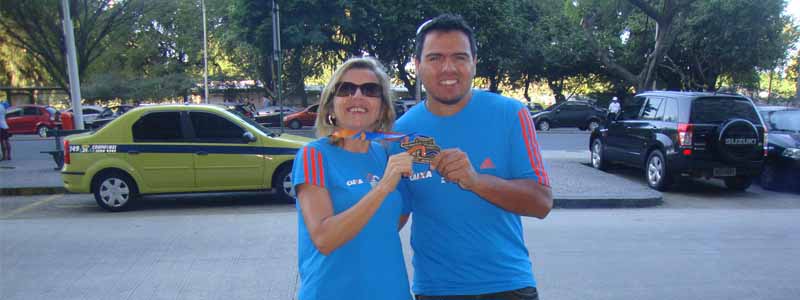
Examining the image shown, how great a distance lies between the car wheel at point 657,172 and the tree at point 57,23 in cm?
2460

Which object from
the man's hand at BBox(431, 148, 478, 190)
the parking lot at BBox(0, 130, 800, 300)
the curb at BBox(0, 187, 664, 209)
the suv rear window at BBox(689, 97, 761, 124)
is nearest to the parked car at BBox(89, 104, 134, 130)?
the parking lot at BBox(0, 130, 800, 300)

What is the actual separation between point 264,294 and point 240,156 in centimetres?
408

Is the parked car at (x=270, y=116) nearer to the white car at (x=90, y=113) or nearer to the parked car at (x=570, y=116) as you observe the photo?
the white car at (x=90, y=113)

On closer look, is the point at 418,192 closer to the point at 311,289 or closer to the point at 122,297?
the point at 311,289

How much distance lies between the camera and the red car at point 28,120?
887 inches

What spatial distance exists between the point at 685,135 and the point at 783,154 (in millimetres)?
2327

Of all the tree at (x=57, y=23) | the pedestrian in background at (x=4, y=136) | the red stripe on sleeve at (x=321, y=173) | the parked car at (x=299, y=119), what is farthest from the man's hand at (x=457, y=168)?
the tree at (x=57, y=23)

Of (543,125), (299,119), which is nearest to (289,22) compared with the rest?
(299,119)

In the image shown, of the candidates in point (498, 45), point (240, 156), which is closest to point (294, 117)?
point (498, 45)

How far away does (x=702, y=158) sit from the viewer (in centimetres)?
877

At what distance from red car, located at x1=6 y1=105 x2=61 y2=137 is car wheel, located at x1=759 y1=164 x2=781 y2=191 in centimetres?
2454

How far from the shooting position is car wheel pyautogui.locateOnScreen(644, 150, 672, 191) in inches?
361

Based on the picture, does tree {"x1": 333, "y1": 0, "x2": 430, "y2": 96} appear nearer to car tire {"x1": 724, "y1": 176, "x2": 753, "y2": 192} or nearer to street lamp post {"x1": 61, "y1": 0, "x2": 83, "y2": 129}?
street lamp post {"x1": 61, "y1": 0, "x2": 83, "y2": 129}

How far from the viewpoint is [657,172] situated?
944cm
